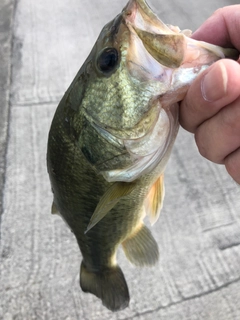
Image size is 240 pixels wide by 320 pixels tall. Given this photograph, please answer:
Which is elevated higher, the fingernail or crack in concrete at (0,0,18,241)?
the fingernail

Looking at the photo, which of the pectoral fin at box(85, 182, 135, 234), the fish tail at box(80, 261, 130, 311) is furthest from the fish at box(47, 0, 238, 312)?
the fish tail at box(80, 261, 130, 311)

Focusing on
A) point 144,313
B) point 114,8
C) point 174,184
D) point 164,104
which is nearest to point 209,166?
point 174,184

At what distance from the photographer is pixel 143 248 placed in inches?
57.3

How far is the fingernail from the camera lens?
2.57 ft

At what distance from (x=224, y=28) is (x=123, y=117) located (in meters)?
0.48

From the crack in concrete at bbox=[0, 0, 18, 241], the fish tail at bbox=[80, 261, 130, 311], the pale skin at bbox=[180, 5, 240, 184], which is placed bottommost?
→ the crack in concrete at bbox=[0, 0, 18, 241]

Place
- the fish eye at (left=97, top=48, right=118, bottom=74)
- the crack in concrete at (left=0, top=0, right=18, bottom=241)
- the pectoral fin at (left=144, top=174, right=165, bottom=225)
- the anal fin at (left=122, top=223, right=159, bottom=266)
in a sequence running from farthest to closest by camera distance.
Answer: the crack in concrete at (left=0, top=0, right=18, bottom=241) < the anal fin at (left=122, top=223, right=159, bottom=266) < the pectoral fin at (left=144, top=174, right=165, bottom=225) < the fish eye at (left=97, top=48, right=118, bottom=74)

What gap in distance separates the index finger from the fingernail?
39 cm

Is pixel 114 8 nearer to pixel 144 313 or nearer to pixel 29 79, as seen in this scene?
pixel 29 79

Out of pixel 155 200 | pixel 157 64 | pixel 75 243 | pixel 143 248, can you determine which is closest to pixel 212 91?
pixel 157 64

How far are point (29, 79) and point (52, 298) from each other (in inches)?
79.0

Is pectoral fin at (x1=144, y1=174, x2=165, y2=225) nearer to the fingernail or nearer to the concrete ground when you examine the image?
the fingernail

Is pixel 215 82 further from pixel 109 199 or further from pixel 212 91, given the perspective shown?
pixel 109 199

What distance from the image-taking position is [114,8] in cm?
413
